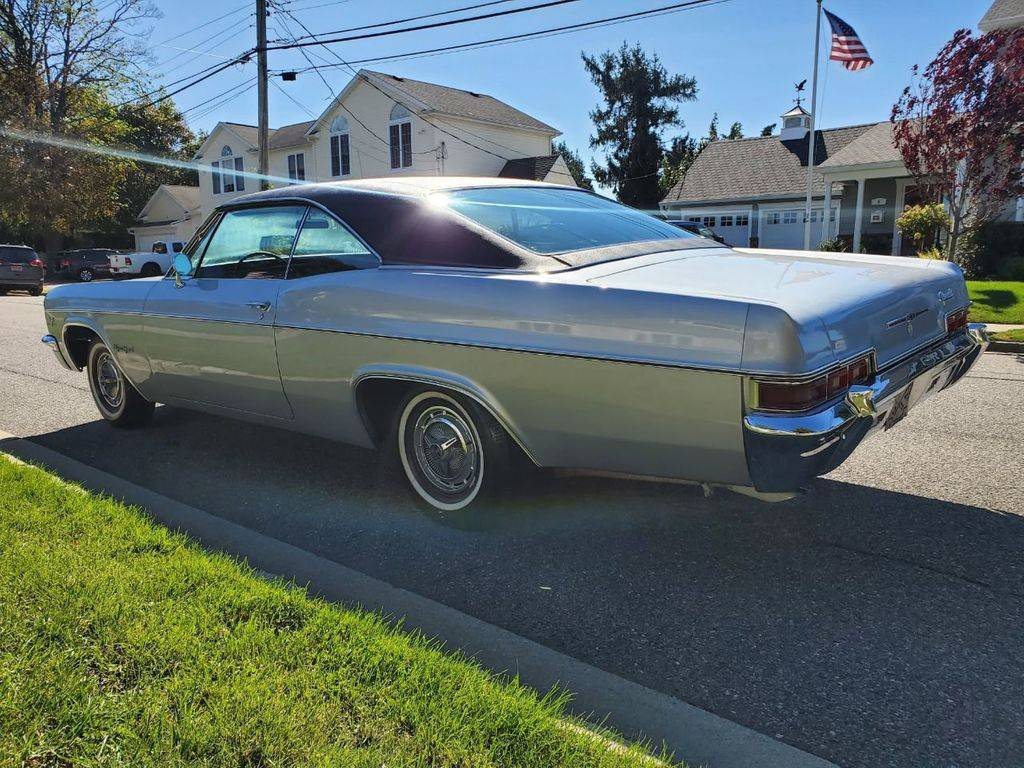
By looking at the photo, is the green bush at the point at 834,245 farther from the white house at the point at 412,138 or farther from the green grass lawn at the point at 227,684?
the green grass lawn at the point at 227,684

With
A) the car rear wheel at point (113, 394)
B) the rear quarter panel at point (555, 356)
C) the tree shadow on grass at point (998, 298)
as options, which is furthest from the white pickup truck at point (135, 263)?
the rear quarter panel at point (555, 356)

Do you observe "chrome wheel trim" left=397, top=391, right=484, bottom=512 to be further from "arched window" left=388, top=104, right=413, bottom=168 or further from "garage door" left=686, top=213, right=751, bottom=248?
"garage door" left=686, top=213, right=751, bottom=248

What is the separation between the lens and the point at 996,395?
6.27m

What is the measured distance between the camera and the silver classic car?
2730 mm

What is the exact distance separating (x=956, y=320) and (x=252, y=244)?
148 inches

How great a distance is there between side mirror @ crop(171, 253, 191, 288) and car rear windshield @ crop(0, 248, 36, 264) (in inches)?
947

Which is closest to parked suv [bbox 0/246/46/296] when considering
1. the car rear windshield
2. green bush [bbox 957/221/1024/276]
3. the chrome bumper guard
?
the car rear windshield

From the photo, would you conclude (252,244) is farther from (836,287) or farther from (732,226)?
(732,226)

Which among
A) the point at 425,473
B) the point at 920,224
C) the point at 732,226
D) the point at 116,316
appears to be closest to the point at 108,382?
the point at 116,316

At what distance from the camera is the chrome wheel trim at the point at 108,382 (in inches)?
221

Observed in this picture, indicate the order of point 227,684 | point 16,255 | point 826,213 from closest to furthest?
point 227,684
point 16,255
point 826,213

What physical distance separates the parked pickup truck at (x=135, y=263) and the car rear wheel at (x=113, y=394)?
2978 centimetres

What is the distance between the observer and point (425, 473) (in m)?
3.86

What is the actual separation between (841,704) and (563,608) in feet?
3.41
